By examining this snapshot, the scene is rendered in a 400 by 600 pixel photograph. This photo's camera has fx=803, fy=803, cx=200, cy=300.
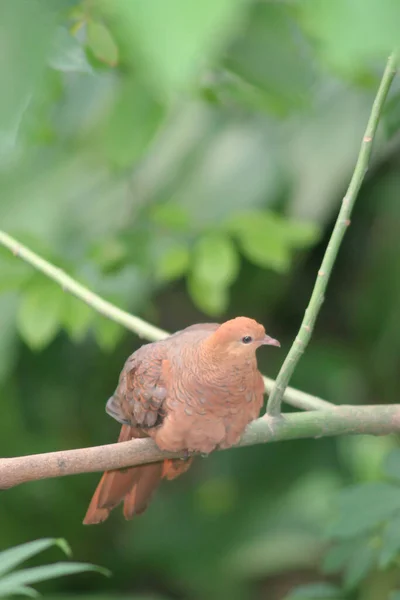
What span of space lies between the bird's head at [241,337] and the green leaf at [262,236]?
1.80 ft

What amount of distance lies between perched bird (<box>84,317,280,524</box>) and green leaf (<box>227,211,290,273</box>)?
340 millimetres

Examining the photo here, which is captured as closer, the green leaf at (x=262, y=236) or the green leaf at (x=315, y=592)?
the green leaf at (x=315, y=592)

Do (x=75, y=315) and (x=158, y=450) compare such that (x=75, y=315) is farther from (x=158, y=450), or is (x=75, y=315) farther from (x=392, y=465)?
(x=392, y=465)

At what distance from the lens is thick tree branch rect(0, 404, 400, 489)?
47.5 inches

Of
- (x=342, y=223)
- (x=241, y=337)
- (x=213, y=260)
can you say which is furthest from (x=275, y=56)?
(x=213, y=260)

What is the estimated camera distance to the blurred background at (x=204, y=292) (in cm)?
190

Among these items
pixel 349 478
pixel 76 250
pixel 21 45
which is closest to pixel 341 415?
pixel 21 45

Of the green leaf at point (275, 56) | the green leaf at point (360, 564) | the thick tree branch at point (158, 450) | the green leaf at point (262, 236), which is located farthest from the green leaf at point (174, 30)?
the green leaf at point (262, 236)

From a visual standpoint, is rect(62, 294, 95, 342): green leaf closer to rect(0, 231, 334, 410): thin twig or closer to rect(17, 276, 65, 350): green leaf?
rect(17, 276, 65, 350): green leaf

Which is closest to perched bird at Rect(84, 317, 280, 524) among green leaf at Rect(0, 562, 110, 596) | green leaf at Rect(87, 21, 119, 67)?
green leaf at Rect(0, 562, 110, 596)

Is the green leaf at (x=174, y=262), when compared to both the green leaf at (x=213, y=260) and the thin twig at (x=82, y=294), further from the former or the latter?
the thin twig at (x=82, y=294)

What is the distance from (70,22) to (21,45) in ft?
3.11

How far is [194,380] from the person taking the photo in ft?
4.75

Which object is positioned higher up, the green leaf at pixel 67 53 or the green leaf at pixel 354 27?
the green leaf at pixel 67 53
